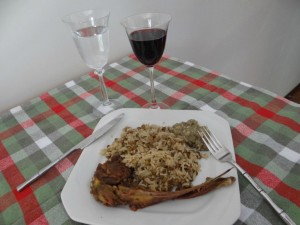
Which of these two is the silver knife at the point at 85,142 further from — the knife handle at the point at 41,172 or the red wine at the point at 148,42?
the red wine at the point at 148,42

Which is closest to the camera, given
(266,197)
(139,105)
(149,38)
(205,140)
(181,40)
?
(266,197)

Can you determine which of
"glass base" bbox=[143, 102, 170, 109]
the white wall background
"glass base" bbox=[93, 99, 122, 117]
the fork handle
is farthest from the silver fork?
the white wall background

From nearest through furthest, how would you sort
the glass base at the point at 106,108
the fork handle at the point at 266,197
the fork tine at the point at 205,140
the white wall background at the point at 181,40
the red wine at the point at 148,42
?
the fork handle at the point at 266,197 → the fork tine at the point at 205,140 → the red wine at the point at 148,42 → the glass base at the point at 106,108 → the white wall background at the point at 181,40

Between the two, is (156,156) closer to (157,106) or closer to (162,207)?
(162,207)

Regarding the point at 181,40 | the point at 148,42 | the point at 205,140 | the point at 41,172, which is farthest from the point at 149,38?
the point at 181,40

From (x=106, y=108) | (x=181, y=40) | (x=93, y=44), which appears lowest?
(x=181, y=40)

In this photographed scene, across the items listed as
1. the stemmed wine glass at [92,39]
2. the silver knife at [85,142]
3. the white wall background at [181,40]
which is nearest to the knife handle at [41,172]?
the silver knife at [85,142]
